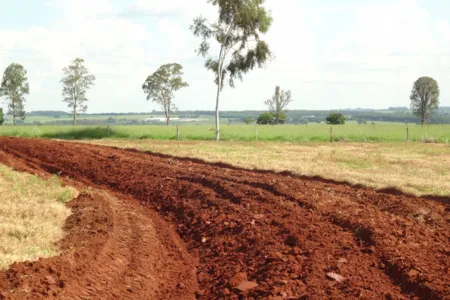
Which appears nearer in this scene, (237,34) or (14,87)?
(237,34)

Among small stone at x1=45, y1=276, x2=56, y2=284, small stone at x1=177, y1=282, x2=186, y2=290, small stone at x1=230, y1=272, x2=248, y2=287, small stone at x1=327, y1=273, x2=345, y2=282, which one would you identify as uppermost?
small stone at x1=45, y1=276, x2=56, y2=284

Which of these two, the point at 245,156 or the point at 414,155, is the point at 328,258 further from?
the point at 414,155

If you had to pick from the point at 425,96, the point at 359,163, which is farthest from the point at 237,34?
the point at 425,96

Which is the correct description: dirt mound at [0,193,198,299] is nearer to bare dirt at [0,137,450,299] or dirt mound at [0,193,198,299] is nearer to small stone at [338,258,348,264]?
bare dirt at [0,137,450,299]

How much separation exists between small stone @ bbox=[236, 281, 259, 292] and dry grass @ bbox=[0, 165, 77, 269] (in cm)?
307

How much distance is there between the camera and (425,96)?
329 feet

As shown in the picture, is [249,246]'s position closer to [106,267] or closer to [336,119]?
[106,267]

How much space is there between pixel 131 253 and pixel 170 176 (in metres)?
7.78

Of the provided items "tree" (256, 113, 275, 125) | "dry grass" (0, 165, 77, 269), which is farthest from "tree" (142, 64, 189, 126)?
"dry grass" (0, 165, 77, 269)

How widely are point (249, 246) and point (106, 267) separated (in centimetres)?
248

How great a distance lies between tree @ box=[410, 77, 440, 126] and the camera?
100 meters

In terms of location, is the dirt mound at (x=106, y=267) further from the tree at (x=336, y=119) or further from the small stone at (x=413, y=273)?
the tree at (x=336, y=119)

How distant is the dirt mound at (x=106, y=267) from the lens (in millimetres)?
7617

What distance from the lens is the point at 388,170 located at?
73.5 feet
